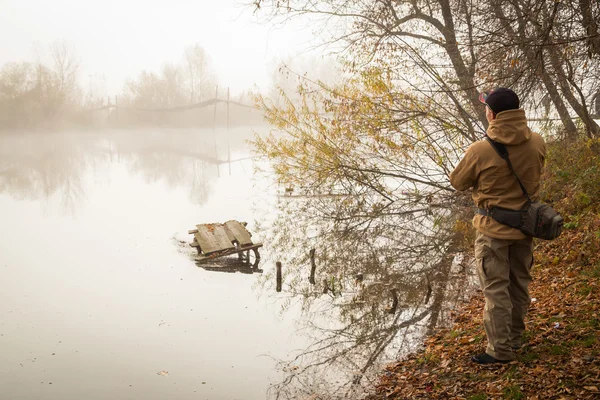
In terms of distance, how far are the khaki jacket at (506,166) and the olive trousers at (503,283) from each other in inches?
5.1

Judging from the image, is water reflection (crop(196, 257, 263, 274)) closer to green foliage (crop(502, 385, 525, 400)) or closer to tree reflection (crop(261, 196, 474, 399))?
tree reflection (crop(261, 196, 474, 399))

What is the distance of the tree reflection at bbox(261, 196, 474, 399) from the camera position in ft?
21.6

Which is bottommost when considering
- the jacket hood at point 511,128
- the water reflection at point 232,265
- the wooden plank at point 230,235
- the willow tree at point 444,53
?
the water reflection at point 232,265

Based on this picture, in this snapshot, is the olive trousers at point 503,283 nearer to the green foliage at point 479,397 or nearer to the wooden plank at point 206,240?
the green foliage at point 479,397

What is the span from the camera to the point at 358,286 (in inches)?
368

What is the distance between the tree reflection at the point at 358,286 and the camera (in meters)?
6.58

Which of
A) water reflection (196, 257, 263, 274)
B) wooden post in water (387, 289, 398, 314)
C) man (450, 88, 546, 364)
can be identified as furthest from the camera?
water reflection (196, 257, 263, 274)

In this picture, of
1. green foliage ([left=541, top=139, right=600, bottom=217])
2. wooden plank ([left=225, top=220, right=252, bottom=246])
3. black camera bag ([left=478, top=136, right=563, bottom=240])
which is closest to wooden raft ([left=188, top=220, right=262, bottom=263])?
wooden plank ([left=225, top=220, right=252, bottom=246])

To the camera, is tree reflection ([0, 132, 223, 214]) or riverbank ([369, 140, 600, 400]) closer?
riverbank ([369, 140, 600, 400])

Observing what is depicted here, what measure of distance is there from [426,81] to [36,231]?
1102 centimetres

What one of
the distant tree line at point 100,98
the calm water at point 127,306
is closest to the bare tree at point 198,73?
the distant tree line at point 100,98

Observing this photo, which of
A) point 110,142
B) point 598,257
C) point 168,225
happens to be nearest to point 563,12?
point 598,257

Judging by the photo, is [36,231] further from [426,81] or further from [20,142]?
[20,142]

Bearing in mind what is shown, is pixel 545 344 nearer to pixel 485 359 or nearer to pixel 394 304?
pixel 485 359
